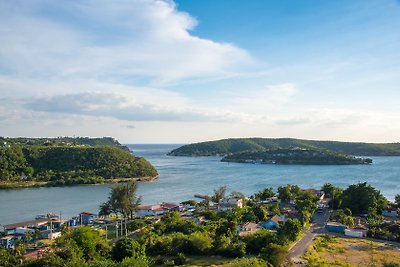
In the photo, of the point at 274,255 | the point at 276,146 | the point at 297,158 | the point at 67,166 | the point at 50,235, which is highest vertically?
the point at 276,146

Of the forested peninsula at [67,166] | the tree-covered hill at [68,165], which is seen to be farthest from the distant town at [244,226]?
the tree-covered hill at [68,165]

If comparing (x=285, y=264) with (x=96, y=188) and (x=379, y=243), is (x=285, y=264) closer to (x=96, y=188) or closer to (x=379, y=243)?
(x=379, y=243)

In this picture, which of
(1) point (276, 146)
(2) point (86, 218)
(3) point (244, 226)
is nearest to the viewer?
(3) point (244, 226)

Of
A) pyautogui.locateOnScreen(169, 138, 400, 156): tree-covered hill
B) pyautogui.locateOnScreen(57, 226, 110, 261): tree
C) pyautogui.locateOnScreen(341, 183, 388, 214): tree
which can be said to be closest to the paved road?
pyautogui.locateOnScreen(341, 183, 388, 214): tree

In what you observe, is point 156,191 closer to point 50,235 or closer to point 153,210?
point 153,210

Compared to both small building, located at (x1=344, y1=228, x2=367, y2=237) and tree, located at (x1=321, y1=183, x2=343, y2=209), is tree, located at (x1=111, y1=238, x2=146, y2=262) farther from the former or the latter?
tree, located at (x1=321, y1=183, x2=343, y2=209)

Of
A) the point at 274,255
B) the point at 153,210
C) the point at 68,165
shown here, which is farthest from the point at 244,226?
the point at 68,165

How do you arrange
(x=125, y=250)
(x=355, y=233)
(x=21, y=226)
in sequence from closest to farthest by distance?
(x=125, y=250), (x=355, y=233), (x=21, y=226)
